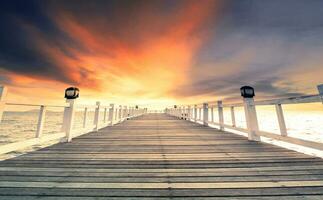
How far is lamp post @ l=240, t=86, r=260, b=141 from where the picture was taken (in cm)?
410

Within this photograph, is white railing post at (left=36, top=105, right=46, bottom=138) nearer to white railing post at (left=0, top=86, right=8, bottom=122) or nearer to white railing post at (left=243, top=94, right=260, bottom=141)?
white railing post at (left=0, top=86, right=8, bottom=122)

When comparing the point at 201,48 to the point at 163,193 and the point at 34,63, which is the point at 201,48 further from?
the point at 34,63

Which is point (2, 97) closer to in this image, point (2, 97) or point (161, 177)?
point (2, 97)

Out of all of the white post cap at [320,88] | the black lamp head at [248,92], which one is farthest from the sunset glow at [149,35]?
the white post cap at [320,88]

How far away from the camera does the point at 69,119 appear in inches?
160

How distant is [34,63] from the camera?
1406 cm

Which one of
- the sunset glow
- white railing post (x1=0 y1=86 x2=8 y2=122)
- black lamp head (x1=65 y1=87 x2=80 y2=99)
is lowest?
white railing post (x1=0 y1=86 x2=8 y2=122)

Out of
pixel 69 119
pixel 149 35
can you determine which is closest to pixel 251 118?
pixel 69 119

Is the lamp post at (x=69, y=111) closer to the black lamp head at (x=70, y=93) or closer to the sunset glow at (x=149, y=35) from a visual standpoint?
the black lamp head at (x=70, y=93)

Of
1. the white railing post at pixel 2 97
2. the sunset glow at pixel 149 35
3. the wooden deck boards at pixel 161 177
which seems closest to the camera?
the wooden deck boards at pixel 161 177

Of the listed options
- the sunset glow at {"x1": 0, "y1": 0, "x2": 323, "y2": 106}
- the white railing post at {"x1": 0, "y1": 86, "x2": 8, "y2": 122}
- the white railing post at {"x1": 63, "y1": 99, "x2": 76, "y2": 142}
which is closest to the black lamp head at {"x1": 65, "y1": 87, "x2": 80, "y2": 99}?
the white railing post at {"x1": 63, "y1": 99, "x2": 76, "y2": 142}

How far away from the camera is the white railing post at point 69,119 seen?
3.97 metres

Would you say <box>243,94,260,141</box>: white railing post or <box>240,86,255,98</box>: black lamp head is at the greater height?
<box>240,86,255,98</box>: black lamp head

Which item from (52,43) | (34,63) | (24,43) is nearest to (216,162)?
(52,43)
